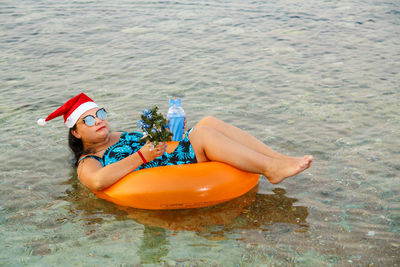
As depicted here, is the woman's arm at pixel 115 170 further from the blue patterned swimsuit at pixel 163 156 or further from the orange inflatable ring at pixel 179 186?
the blue patterned swimsuit at pixel 163 156

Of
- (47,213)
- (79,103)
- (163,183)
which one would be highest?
(79,103)

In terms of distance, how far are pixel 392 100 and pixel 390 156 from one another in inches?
71.4

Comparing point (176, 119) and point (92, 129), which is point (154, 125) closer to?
point (176, 119)

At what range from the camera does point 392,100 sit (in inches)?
248

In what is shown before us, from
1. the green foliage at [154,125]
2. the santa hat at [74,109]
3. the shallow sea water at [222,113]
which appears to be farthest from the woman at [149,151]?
the shallow sea water at [222,113]

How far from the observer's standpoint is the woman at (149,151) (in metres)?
3.92

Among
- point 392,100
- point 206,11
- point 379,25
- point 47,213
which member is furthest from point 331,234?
point 206,11

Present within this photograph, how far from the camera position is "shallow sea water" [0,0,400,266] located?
356cm

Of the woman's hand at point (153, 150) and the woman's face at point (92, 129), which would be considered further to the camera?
the woman's face at point (92, 129)

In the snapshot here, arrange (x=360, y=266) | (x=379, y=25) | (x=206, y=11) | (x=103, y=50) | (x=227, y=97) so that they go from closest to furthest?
(x=360, y=266) < (x=227, y=97) < (x=103, y=50) < (x=379, y=25) < (x=206, y=11)

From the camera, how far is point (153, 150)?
3.85 meters

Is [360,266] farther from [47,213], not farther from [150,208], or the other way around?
[47,213]

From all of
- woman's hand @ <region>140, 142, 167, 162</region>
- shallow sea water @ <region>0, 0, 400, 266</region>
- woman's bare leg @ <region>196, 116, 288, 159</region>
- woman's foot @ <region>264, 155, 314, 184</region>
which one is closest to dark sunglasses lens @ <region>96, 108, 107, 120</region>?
woman's hand @ <region>140, 142, 167, 162</region>

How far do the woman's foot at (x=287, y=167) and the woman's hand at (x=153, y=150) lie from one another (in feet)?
3.16
